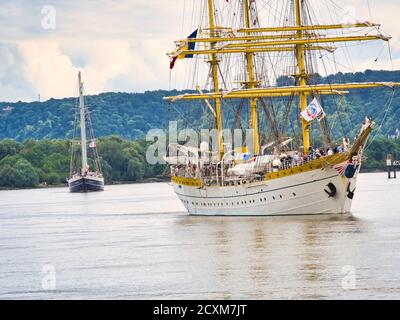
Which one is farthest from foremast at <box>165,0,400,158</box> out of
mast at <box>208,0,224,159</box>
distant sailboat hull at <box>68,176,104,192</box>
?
distant sailboat hull at <box>68,176,104,192</box>

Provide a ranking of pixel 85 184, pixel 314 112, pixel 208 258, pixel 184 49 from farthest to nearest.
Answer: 1. pixel 85 184
2. pixel 184 49
3. pixel 314 112
4. pixel 208 258

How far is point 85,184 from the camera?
184 metres

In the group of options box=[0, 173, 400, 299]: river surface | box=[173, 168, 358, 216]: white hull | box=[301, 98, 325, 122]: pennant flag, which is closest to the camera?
box=[0, 173, 400, 299]: river surface

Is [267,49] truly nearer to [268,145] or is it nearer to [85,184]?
[268,145]

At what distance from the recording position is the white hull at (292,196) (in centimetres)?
7869

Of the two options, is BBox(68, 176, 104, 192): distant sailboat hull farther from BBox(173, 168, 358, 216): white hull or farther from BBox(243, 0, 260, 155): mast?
BBox(173, 168, 358, 216): white hull

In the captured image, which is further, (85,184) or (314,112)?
(85,184)

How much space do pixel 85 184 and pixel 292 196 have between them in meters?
106

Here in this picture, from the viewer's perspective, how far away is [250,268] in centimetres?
5156

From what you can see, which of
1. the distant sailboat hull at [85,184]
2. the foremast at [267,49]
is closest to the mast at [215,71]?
the foremast at [267,49]

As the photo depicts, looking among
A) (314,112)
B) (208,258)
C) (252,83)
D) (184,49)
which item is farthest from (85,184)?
(208,258)

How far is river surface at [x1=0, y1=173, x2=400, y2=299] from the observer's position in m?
45.8

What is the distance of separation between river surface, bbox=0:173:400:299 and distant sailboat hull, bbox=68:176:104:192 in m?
94.2
